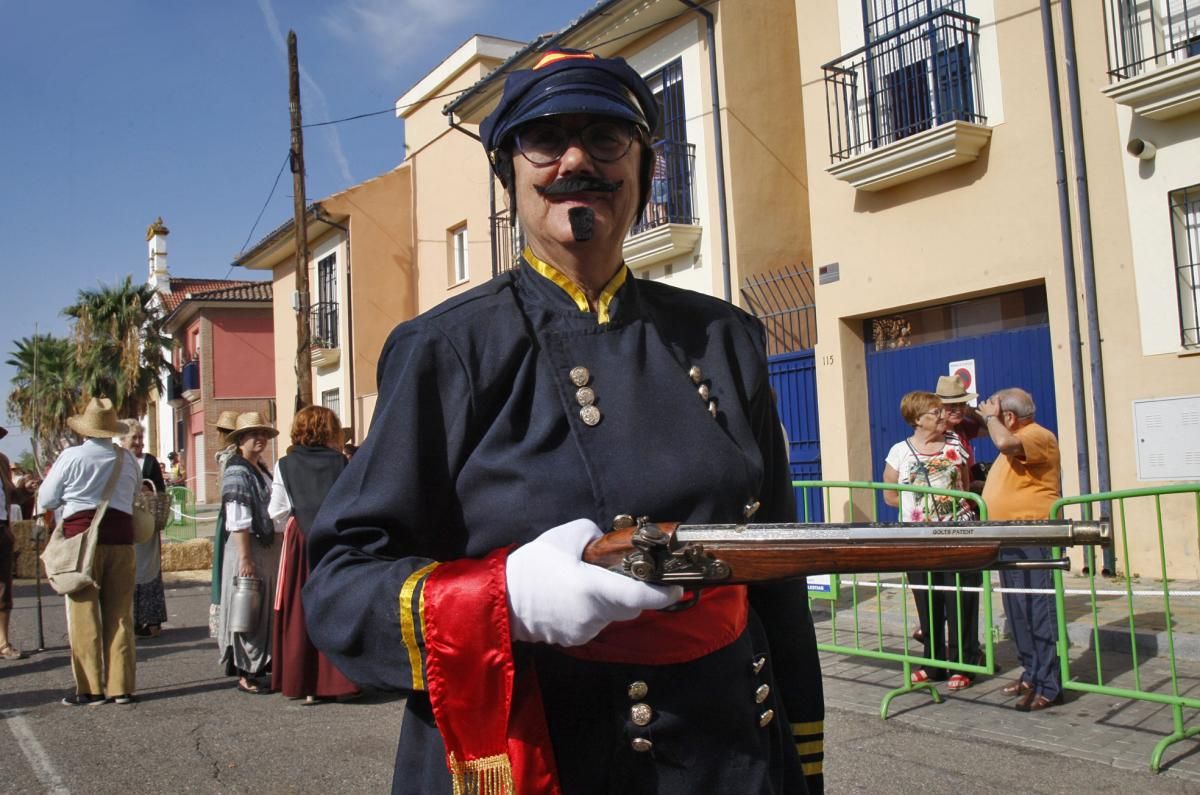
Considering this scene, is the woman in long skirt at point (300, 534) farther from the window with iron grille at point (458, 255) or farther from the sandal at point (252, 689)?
the window with iron grille at point (458, 255)

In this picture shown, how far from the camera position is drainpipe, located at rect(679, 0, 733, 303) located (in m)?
13.3

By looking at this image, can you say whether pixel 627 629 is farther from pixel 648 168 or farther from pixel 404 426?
pixel 648 168

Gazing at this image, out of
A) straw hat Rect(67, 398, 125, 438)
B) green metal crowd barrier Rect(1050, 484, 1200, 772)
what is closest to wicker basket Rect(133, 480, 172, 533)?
straw hat Rect(67, 398, 125, 438)

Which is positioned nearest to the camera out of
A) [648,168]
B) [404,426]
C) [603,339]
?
[404,426]

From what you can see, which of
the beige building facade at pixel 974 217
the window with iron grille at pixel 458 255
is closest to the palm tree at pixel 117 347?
the window with iron grille at pixel 458 255

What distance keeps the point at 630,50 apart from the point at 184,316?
2580 centimetres

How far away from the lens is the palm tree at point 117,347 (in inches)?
1433

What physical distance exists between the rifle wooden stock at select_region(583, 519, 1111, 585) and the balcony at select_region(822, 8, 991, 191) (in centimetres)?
925

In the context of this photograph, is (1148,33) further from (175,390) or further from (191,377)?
(175,390)

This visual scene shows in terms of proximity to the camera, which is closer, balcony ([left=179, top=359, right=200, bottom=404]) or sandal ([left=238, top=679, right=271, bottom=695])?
sandal ([left=238, top=679, right=271, bottom=695])

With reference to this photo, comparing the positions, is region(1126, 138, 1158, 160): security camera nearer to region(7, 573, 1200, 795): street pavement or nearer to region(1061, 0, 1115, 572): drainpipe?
region(1061, 0, 1115, 572): drainpipe

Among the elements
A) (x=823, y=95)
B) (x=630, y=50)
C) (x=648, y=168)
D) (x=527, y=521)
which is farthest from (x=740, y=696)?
(x=630, y=50)

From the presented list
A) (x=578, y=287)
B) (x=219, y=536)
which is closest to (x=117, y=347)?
(x=219, y=536)

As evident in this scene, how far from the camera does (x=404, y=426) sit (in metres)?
1.56
